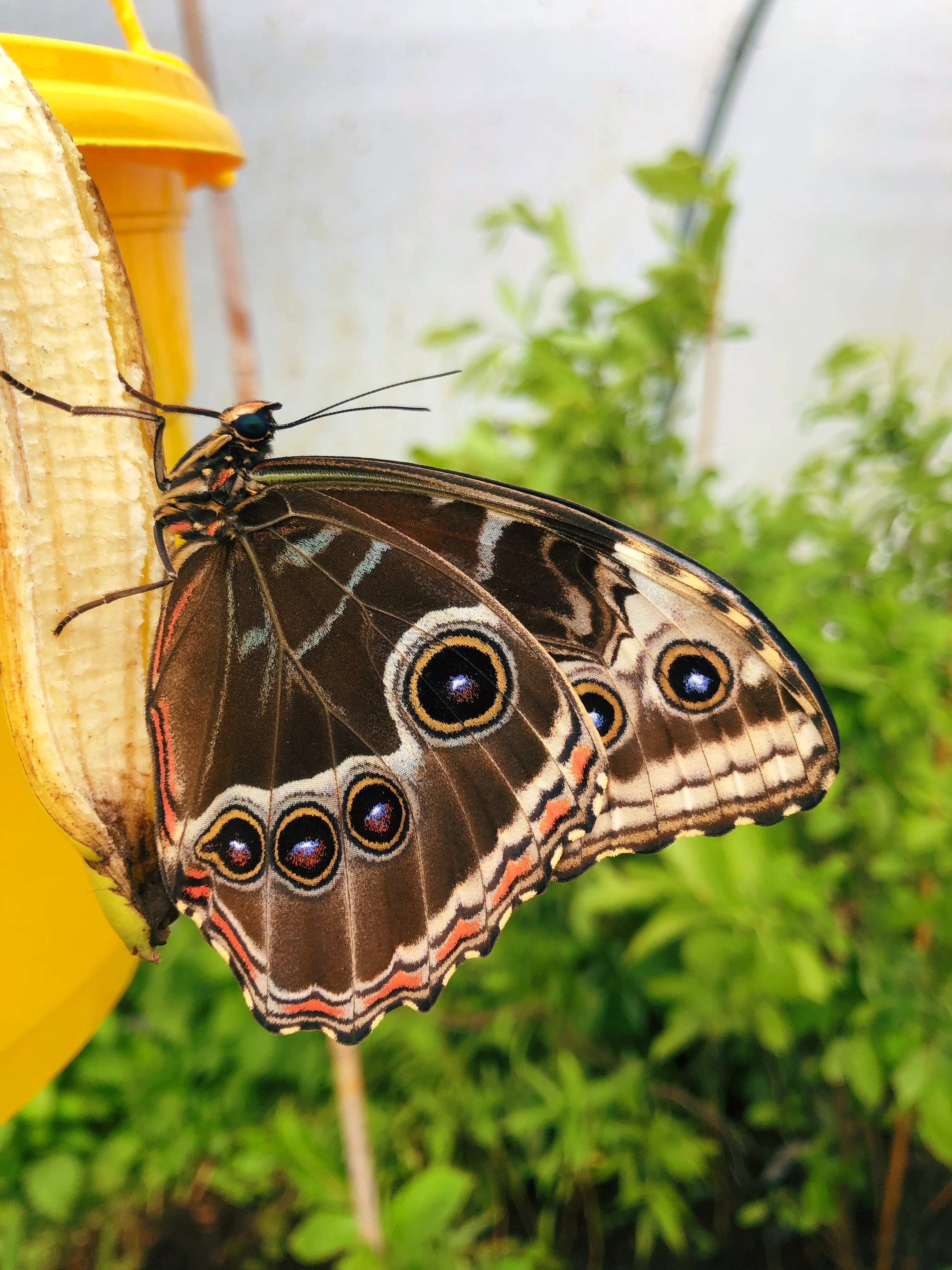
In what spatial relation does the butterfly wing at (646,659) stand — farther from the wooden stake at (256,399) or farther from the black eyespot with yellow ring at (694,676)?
the wooden stake at (256,399)

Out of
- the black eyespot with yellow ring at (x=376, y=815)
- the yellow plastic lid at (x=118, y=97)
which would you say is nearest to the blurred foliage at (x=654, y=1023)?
the black eyespot with yellow ring at (x=376, y=815)

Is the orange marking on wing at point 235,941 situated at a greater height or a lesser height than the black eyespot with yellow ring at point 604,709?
lesser

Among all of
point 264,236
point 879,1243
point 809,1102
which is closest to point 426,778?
point 809,1102

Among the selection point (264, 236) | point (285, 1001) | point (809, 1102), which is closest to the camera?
point (285, 1001)

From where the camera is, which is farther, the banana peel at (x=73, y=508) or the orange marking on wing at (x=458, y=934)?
the orange marking on wing at (x=458, y=934)

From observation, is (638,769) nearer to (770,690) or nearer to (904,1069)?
(770,690)

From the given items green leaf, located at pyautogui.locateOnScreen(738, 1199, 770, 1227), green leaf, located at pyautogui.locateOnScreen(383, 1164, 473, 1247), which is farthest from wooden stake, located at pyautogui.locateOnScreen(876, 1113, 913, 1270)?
green leaf, located at pyautogui.locateOnScreen(383, 1164, 473, 1247)
